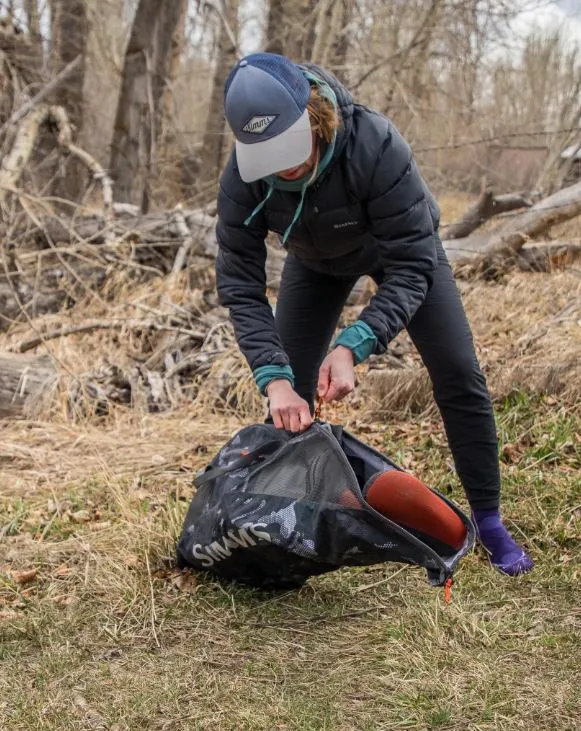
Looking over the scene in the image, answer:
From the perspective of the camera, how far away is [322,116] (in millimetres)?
2447

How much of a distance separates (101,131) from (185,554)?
485 inches

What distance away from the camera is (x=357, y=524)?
8.19 ft

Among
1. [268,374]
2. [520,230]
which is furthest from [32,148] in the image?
[268,374]

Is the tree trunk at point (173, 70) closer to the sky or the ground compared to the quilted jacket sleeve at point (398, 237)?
closer to the sky

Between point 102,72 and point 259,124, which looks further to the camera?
point 102,72

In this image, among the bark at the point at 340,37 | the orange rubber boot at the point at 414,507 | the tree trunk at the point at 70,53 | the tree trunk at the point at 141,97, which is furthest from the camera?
the tree trunk at the point at 141,97

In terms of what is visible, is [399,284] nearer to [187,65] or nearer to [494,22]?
[494,22]

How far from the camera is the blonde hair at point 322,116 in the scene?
2447 mm

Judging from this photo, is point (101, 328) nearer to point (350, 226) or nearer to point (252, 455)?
point (252, 455)

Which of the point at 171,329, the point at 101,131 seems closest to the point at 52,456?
the point at 171,329

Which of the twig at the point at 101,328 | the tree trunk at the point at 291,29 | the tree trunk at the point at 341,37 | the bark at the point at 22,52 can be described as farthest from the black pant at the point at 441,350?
the tree trunk at the point at 291,29

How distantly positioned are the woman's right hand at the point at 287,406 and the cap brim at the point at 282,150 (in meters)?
0.66

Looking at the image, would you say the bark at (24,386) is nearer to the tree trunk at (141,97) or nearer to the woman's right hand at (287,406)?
the woman's right hand at (287,406)

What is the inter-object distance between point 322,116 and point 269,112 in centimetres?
19
